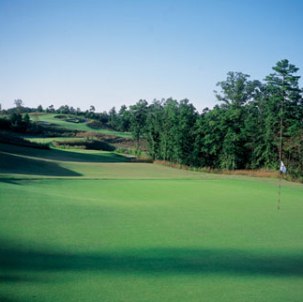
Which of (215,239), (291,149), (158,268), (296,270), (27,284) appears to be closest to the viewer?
(27,284)

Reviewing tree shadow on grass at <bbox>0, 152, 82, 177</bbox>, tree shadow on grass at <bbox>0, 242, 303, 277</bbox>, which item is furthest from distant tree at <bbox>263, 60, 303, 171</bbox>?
tree shadow on grass at <bbox>0, 242, 303, 277</bbox>

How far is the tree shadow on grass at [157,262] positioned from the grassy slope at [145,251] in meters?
0.02

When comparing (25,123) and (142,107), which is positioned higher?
(142,107)

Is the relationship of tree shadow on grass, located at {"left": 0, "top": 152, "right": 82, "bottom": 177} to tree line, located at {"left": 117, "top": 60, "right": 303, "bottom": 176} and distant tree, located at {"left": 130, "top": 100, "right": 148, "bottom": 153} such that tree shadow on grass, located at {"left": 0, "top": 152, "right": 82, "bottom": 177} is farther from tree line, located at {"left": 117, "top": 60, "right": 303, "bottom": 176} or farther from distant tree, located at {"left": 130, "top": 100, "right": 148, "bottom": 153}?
distant tree, located at {"left": 130, "top": 100, "right": 148, "bottom": 153}

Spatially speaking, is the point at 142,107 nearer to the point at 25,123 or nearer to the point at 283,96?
the point at 25,123

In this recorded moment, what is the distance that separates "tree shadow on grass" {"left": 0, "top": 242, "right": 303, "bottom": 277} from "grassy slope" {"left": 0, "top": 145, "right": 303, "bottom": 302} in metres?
0.02

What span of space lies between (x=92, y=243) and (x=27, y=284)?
9.05ft

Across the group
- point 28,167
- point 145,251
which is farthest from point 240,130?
point 145,251

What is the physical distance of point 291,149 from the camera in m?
41.5

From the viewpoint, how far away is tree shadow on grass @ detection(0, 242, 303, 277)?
274 inches

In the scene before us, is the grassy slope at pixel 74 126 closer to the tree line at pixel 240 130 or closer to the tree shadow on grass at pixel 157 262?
the tree line at pixel 240 130

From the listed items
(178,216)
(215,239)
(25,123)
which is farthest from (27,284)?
(25,123)

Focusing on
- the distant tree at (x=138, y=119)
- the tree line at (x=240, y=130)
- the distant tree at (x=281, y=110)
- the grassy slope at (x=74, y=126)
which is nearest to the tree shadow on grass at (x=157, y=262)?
the tree line at (x=240, y=130)

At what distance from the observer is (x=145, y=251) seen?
324 inches
